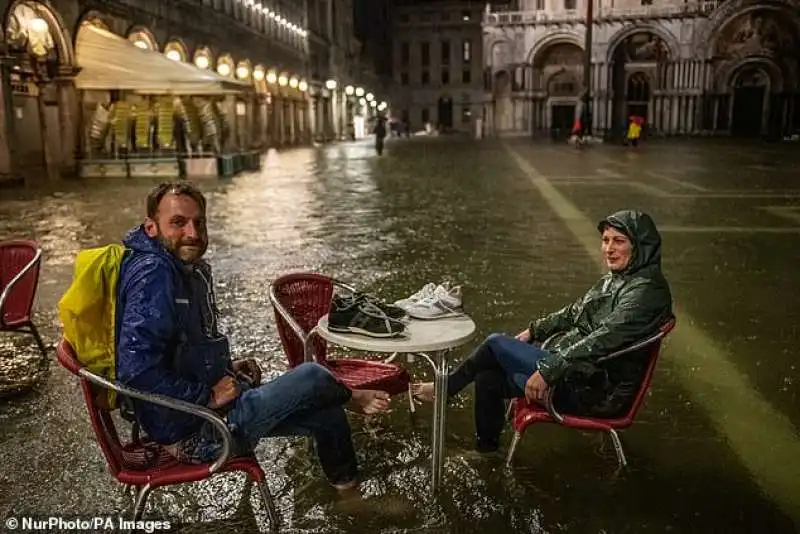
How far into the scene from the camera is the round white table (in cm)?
331

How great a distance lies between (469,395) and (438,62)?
91015 millimetres

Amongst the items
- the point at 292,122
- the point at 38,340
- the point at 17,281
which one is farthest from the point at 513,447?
the point at 292,122

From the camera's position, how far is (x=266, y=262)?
8914 millimetres

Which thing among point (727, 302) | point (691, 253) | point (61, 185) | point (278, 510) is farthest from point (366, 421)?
point (61, 185)

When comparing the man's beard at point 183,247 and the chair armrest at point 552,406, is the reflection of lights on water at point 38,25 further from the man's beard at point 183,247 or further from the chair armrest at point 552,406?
the chair armrest at point 552,406

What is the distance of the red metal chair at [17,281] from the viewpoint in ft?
16.9

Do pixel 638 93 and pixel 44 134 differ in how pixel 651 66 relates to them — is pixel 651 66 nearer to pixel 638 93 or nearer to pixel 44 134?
pixel 638 93

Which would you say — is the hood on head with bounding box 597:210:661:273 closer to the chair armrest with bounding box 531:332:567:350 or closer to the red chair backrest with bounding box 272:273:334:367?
the chair armrest with bounding box 531:332:567:350

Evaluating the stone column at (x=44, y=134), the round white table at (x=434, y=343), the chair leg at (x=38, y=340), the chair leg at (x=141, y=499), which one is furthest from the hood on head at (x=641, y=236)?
the stone column at (x=44, y=134)

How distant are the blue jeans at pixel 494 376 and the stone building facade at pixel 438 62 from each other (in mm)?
87504

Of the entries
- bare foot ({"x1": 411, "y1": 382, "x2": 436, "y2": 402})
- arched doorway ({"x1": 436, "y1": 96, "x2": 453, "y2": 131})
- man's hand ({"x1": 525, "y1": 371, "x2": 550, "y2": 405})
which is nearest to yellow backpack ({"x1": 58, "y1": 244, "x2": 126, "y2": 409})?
bare foot ({"x1": 411, "y1": 382, "x2": 436, "y2": 402})

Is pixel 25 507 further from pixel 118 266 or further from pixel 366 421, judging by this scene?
A: pixel 366 421

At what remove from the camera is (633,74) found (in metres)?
62.7

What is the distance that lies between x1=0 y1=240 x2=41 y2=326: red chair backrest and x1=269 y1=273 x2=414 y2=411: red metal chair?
205 centimetres
